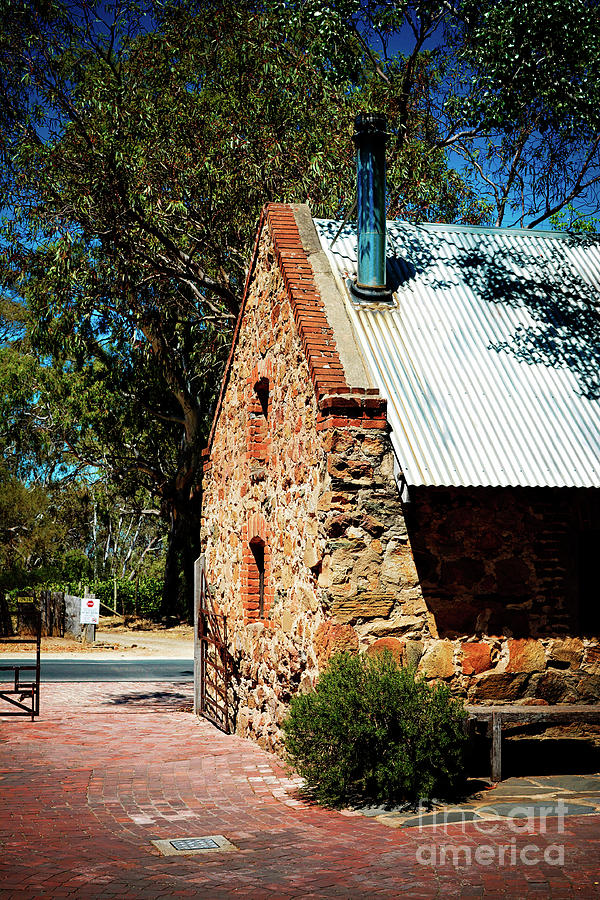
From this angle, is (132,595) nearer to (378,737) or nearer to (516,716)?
(516,716)

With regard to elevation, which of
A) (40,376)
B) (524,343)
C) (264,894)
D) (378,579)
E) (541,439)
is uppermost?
(40,376)

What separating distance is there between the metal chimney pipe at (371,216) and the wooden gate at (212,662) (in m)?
5.02

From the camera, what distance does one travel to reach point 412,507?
28.0 ft

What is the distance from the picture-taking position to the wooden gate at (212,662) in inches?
485

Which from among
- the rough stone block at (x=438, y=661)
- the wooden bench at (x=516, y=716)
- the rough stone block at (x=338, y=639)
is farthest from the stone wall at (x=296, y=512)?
the wooden bench at (x=516, y=716)

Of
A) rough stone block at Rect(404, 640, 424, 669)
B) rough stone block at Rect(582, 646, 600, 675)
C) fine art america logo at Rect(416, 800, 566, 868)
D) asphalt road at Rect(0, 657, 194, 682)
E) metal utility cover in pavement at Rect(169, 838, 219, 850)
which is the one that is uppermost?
rough stone block at Rect(404, 640, 424, 669)

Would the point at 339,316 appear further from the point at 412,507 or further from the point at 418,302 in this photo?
the point at 412,507

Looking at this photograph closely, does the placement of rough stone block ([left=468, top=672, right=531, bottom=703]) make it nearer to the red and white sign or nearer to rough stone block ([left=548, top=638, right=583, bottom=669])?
rough stone block ([left=548, top=638, right=583, bottom=669])

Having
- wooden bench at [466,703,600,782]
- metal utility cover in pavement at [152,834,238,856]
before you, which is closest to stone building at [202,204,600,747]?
wooden bench at [466,703,600,782]

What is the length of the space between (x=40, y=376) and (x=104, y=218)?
498 inches

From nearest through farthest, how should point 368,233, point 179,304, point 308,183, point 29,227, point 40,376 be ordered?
point 368,233, point 308,183, point 29,227, point 179,304, point 40,376

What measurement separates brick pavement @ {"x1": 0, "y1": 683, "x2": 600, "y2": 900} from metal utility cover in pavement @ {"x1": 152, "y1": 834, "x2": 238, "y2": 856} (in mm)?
69

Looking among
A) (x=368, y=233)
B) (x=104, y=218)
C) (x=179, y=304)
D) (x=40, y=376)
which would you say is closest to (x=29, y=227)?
(x=104, y=218)

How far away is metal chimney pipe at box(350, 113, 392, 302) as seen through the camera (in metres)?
10.2
